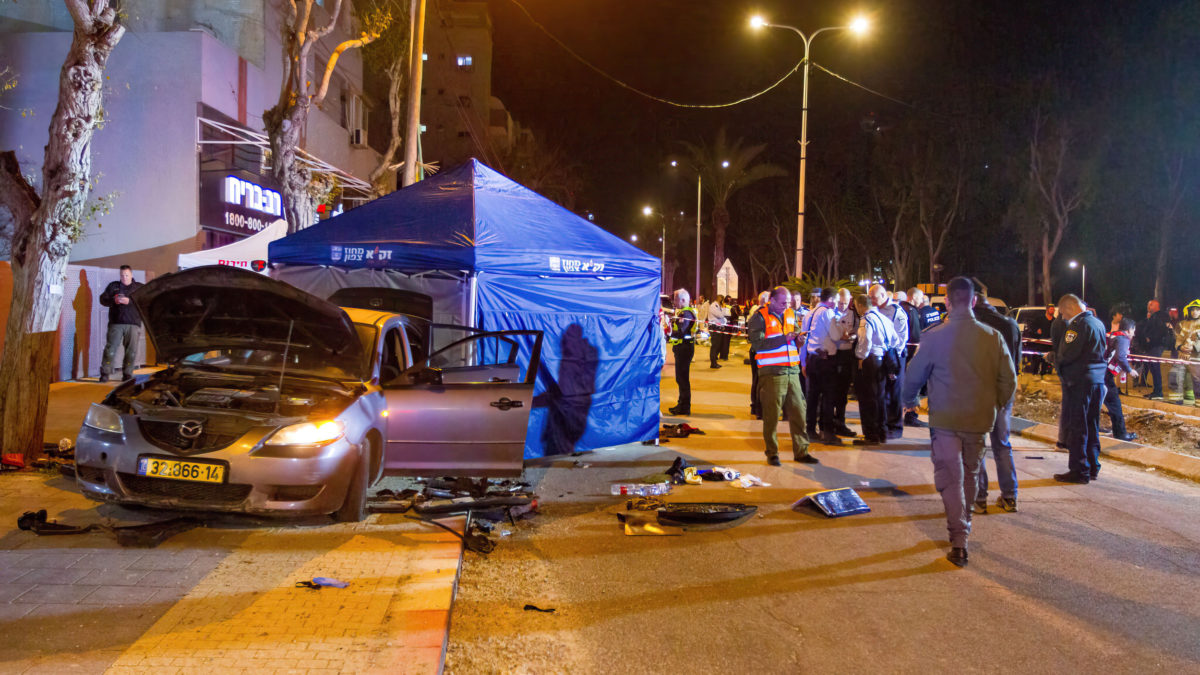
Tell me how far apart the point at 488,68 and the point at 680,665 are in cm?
5664

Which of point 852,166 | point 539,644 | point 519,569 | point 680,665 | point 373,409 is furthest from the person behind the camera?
point 852,166

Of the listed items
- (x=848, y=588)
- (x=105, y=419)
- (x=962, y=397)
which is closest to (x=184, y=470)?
(x=105, y=419)

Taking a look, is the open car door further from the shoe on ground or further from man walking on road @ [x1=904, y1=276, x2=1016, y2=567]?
the shoe on ground

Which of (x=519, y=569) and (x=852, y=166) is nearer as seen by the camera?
(x=519, y=569)

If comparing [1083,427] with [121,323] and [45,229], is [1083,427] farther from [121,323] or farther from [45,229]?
[121,323]

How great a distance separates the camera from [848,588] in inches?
200

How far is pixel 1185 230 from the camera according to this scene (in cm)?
3678

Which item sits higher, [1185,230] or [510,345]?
[1185,230]

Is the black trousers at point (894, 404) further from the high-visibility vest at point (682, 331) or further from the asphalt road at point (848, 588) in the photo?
the high-visibility vest at point (682, 331)

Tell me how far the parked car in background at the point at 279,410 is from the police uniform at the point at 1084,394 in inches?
222

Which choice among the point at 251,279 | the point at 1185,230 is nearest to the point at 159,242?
the point at 251,279

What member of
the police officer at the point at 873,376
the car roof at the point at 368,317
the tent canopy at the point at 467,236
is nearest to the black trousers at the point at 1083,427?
the police officer at the point at 873,376

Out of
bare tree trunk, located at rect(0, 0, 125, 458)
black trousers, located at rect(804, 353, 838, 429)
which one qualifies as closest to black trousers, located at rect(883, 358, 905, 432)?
black trousers, located at rect(804, 353, 838, 429)

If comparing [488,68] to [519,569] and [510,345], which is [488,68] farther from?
[519,569]
